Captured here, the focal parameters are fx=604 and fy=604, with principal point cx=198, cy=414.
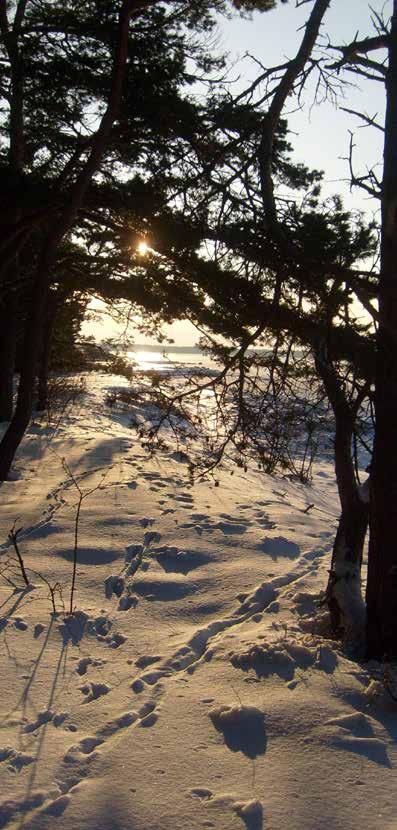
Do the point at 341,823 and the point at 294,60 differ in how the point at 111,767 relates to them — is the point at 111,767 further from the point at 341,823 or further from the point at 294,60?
the point at 294,60

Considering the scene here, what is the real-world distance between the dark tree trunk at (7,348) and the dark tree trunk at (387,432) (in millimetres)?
9072

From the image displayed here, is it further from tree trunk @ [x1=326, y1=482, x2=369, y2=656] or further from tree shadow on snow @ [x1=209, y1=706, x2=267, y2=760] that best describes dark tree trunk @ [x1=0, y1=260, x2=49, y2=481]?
tree shadow on snow @ [x1=209, y1=706, x2=267, y2=760]

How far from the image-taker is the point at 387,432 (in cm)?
407

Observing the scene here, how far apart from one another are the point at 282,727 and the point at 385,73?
13.4 feet

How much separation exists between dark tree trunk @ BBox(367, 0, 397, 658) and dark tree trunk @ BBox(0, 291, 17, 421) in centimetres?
907

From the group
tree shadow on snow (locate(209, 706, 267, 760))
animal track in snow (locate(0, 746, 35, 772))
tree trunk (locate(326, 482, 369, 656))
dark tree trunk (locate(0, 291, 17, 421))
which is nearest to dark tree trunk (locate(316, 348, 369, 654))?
tree trunk (locate(326, 482, 369, 656))

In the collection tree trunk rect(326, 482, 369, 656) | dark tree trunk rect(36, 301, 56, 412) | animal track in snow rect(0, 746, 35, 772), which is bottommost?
animal track in snow rect(0, 746, 35, 772)

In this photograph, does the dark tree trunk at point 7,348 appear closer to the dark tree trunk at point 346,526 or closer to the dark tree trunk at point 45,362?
the dark tree trunk at point 45,362

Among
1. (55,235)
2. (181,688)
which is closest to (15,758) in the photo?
(181,688)

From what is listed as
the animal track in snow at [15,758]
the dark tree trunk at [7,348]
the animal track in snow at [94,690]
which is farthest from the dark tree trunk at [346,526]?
the dark tree trunk at [7,348]

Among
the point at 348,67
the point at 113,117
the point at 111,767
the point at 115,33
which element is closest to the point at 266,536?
the point at 111,767

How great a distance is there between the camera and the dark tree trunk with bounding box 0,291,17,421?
11.9m

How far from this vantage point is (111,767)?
2955mm

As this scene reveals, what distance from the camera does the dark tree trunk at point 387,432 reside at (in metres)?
3.93
